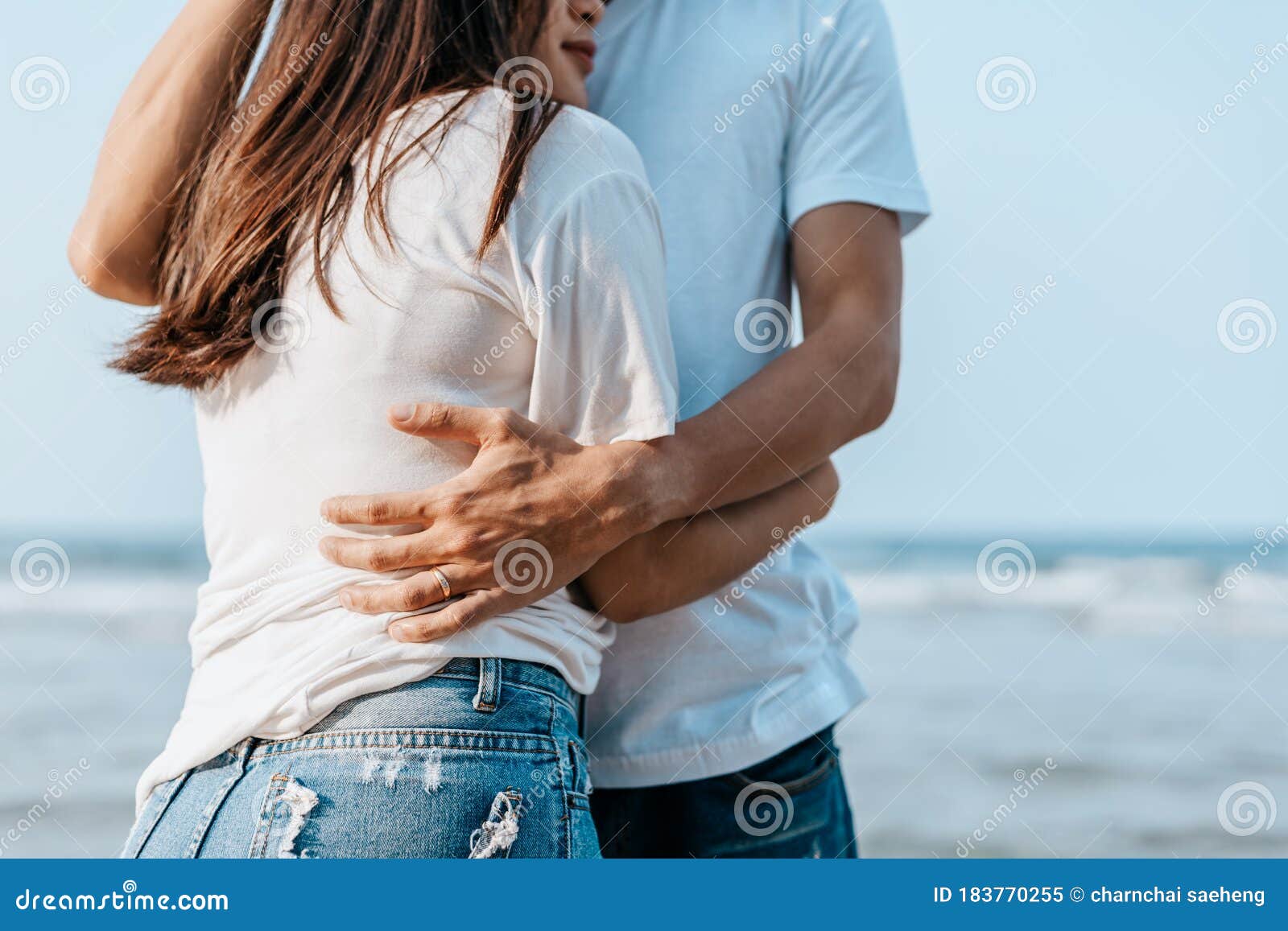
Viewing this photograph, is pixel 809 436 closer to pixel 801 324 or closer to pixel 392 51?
pixel 801 324

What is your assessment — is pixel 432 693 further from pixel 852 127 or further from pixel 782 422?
→ pixel 852 127

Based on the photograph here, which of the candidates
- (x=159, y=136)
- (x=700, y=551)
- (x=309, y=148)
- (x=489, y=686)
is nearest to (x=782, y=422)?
(x=700, y=551)

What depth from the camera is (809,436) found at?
1389 mm

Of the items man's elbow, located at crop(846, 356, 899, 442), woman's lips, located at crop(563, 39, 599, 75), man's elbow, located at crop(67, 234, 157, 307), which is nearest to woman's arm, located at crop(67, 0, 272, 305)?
man's elbow, located at crop(67, 234, 157, 307)

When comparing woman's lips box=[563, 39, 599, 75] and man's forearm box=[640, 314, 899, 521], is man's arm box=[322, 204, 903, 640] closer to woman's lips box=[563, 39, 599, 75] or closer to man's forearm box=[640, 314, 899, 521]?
man's forearm box=[640, 314, 899, 521]

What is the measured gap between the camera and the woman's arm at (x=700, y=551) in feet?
4.00

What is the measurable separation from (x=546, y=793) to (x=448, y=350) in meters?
0.44

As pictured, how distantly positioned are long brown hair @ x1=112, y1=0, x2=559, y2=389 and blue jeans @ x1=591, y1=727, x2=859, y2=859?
2.72ft

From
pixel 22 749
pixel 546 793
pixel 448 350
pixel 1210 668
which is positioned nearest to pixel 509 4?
pixel 448 350

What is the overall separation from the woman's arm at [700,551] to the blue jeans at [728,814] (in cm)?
31

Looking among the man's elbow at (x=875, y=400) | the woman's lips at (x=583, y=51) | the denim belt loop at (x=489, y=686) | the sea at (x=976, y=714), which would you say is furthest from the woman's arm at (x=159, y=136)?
the sea at (x=976, y=714)

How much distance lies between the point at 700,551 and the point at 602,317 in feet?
1.13

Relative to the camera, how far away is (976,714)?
20.8 ft

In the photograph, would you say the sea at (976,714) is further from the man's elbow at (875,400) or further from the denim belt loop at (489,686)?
the denim belt loop at (489,686)
